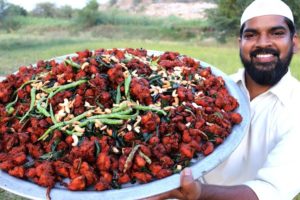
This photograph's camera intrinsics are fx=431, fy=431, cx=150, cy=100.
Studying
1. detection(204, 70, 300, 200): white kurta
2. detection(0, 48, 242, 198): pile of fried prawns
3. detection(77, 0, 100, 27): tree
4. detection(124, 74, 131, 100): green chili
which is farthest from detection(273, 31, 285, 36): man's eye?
detection(77, 0, 100, 27): tree

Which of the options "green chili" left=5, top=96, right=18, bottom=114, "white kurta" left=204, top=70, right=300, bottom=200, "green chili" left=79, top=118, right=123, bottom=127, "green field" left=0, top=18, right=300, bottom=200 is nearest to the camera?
"green chili" left=79, top=118, right=123, bottom=127

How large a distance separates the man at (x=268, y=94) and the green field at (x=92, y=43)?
845cm

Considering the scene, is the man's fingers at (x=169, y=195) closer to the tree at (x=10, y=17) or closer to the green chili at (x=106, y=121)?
the green chili at (x=106, y=121)

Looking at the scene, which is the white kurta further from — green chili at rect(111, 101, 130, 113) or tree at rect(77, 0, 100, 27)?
tree at rect(77, 0, 100, 27)

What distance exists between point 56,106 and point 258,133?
4.67 ft

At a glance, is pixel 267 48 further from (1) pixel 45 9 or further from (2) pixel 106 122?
(1) pixel 45 9

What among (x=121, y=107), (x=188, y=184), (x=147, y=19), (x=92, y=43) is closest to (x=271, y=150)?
(x=188, y=184)

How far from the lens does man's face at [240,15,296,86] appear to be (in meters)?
2.81

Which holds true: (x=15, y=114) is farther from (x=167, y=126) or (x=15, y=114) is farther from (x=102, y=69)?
(x=167, y=126)

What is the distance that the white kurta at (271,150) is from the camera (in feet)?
7.95

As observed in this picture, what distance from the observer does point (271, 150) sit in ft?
8.84

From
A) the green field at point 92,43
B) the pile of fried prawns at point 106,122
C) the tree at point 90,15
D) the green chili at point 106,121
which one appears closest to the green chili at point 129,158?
the pile of fried prawns at point 106,122

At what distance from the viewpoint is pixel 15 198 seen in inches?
187

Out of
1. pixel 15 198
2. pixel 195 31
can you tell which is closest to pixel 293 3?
pixel 195 31
